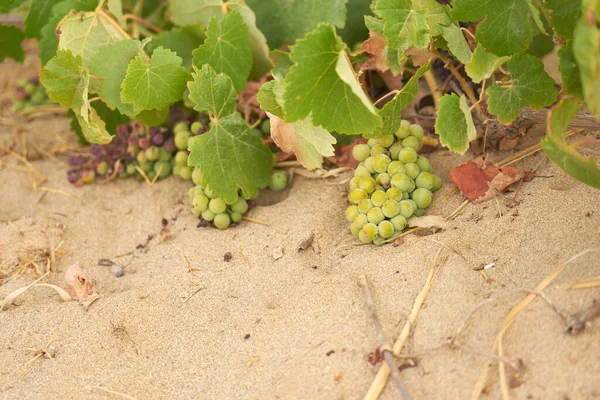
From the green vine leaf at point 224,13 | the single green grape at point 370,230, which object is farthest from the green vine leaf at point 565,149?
the green vine leaf at point 224,13

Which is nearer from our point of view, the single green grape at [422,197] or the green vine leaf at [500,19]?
the green vine leaf at [500,19]

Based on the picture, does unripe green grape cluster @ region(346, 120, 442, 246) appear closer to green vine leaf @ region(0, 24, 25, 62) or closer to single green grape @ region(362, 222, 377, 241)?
single green grape @ region(362, 222, 377, 241)

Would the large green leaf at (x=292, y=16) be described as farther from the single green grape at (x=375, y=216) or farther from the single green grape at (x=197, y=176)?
the single green grape at (x=375, y=216)

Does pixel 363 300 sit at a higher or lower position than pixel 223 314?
higher

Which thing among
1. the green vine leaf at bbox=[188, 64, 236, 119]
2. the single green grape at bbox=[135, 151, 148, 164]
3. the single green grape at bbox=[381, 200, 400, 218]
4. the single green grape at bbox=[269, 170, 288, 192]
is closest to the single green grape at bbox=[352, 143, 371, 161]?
the single green grape at bbox=[381, 200, 400, 218]

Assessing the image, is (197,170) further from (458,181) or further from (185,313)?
(458,181)

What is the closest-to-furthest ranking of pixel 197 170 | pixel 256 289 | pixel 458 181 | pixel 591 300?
pixel 591 300 < pixel 256 289 < pixel 458 181 < pixel 197 170

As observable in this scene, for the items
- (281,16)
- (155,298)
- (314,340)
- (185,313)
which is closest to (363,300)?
(314,340)
